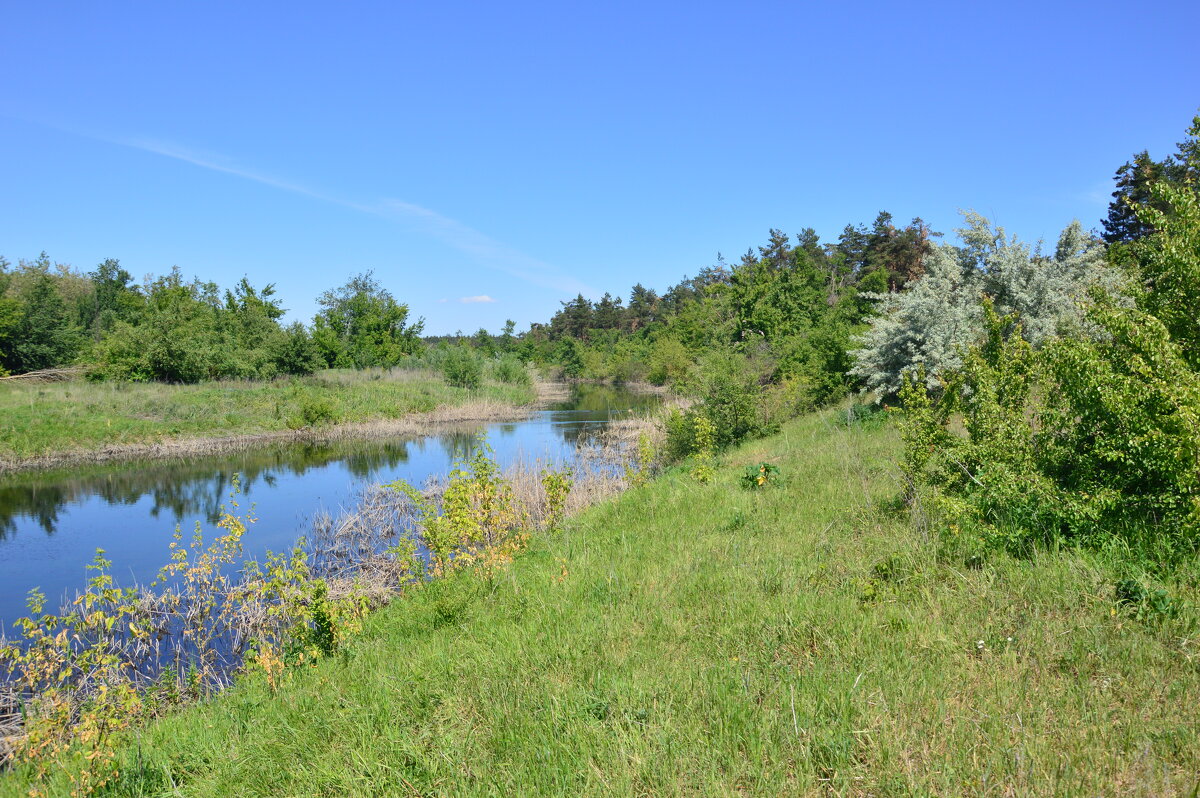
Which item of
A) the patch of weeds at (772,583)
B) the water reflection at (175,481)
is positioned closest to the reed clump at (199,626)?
the patch of weeds at (772,583)

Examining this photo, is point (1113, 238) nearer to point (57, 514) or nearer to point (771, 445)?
point (771, 445)

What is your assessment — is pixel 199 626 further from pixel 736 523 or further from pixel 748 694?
pixel 748 694

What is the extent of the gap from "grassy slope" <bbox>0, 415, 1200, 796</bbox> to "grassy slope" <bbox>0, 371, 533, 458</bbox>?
23.4m

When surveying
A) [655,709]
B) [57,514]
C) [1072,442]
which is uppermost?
[1072,442]

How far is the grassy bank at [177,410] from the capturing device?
74.8 feet

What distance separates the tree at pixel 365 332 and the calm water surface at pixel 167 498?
18387 millimetres

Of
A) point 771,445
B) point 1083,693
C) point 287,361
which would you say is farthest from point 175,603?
→ point 287,361

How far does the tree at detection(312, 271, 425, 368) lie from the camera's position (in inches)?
1777

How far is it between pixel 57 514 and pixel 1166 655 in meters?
20.2

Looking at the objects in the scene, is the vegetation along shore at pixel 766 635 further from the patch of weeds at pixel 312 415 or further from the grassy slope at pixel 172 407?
the patch of weeds at pixel 312 415

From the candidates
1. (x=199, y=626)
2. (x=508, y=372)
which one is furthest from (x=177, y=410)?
(x=508, y=372)

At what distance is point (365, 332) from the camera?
5094cm

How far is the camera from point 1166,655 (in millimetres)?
3369

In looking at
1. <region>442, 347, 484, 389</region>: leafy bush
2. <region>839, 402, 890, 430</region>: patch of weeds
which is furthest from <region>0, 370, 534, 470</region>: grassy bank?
<region>839, 402, 890, 430</region>: patch of weeds
